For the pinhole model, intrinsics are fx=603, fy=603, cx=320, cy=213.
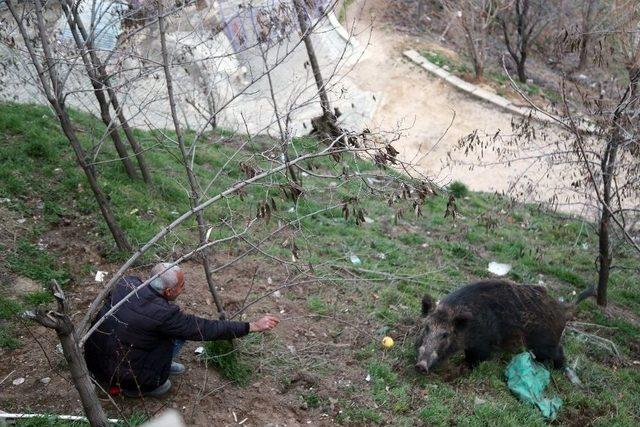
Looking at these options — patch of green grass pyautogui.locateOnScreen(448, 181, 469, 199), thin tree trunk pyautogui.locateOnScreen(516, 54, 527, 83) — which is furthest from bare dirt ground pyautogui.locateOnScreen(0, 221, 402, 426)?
thin tree trunk pyautogui.locateOnScreen(516, 54, 527, 83)

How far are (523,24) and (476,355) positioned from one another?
16.5 meters

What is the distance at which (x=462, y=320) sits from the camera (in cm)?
630

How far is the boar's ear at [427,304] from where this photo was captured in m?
6.54

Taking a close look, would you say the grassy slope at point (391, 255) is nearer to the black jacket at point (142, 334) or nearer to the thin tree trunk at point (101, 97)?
the thin tree trunk at point (101, 97)

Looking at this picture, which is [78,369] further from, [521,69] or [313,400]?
[521,69]

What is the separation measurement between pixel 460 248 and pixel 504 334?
305 centimetres

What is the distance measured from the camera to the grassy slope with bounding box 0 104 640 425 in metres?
5.82

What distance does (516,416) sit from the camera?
226 inches

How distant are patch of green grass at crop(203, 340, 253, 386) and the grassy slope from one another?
63cm

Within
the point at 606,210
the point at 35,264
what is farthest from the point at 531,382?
the point at 35,264

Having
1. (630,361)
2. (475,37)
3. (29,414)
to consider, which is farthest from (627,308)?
(475,37)

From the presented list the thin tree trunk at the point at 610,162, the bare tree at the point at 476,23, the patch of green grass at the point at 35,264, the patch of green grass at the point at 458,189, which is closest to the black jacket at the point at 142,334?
the patch of green grass at the point at 35,264

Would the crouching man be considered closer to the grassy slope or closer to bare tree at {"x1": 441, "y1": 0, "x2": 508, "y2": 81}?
the grassy slope

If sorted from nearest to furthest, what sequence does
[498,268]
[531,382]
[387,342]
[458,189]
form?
[531,382]
[387,342]
[498,268]
[458,189]
